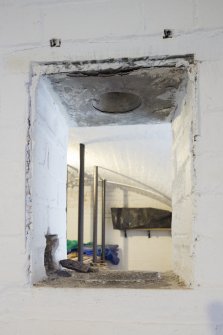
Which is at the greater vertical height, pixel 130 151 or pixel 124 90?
pixel 130 151

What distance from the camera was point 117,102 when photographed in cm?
155

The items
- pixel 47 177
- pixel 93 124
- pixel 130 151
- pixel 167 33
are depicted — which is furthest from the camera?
pixel 130 151

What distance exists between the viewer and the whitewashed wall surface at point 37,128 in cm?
104

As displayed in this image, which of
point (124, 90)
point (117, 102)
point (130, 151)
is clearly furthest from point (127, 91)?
point (130, 151)

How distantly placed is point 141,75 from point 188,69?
17 cm

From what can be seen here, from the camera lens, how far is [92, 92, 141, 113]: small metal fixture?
148 centimetres

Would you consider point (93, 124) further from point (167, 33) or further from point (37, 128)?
point (167, 33)

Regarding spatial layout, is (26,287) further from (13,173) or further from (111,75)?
(111,75)

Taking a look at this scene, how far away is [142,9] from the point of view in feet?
3.71

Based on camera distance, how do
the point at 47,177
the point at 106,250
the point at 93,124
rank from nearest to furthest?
1. the point at 47,177
2. the point at 93,124
3. the point at 106,250

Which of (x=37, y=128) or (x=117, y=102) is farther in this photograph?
(x=117, y=102)

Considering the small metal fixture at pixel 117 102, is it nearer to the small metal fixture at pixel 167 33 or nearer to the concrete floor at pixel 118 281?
the small metal fixture at pixel 167 33

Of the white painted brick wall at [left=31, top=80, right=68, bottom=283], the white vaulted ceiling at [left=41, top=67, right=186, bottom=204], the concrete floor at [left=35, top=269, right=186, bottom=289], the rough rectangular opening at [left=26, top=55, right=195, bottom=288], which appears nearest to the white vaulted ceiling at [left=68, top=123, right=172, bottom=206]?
the white vaulted ceiling at [left=41, top=67, right=186, bottom=204]

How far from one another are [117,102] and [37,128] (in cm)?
48
